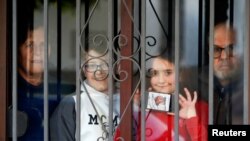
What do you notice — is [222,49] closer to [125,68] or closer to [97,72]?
[125,68]

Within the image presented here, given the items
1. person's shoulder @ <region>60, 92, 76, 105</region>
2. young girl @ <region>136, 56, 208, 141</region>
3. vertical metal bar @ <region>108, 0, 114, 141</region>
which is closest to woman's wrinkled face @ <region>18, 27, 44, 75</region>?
person's shoulder @ <region>60, 92, 76, 105</region>

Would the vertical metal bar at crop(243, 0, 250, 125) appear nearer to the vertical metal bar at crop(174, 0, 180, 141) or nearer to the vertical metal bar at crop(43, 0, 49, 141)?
the vertical metal bar at crop(174, 0, 180, 141)

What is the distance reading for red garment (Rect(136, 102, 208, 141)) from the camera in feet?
9.27

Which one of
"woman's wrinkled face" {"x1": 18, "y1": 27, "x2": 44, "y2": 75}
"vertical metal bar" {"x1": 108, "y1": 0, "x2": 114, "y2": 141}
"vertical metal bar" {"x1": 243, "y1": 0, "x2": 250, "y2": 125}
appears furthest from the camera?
"woman's wrinkled face" {"x1": 18, "y1": 27, "x2": 44, "y2": 75}

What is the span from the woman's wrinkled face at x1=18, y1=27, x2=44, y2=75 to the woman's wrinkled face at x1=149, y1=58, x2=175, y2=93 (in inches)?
25.9

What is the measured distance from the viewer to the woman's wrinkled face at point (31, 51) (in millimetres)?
A: 2945

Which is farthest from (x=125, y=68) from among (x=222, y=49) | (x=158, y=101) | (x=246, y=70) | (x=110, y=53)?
(x=246, y=70)

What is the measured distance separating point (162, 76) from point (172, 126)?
29 centimetres

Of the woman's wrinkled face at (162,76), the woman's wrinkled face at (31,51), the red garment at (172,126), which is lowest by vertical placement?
the red garment at (172,126)

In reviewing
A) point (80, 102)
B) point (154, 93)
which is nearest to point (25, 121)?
point (80, 102)

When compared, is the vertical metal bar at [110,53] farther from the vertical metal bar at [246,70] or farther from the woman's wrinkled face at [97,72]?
the vertical metal bar at [246,70]

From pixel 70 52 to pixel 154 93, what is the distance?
20.9 inches

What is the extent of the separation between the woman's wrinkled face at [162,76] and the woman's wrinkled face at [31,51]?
0.66 metres
